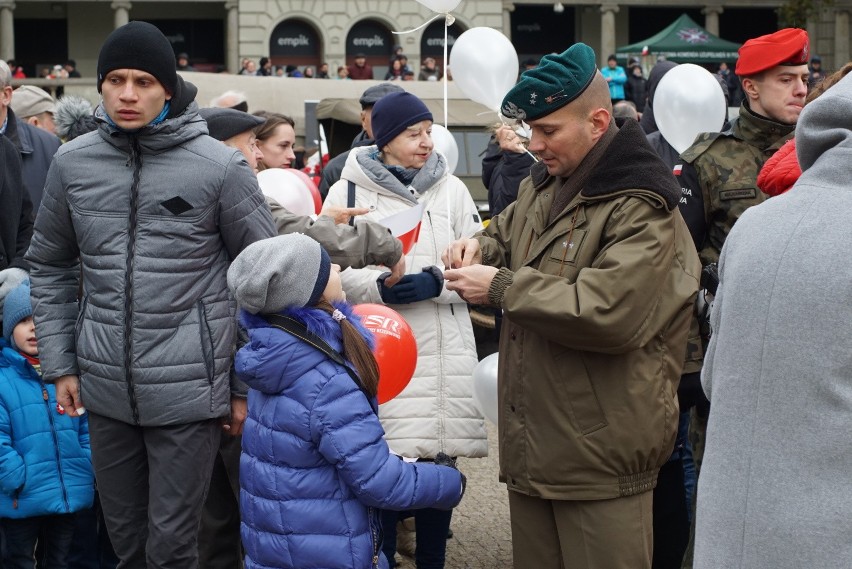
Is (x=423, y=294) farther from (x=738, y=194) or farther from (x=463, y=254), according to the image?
(x=738, y=194)

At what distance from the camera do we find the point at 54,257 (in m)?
4.07

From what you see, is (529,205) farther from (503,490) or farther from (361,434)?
(503,490)

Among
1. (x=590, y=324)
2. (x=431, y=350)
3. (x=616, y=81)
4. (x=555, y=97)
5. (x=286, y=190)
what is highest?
(x=616, y=81)

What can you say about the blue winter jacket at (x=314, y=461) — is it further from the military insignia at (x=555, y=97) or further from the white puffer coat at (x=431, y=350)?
the white puffer coat at (x=431, y=350)

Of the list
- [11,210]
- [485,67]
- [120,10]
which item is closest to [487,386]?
[11,210]

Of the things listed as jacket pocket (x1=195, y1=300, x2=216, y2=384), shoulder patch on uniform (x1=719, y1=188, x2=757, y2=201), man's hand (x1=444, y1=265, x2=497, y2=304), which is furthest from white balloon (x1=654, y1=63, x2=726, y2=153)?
jacket pocket (x1=195, y1=300, x2=216, y2=384)

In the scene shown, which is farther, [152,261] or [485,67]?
[485,67]

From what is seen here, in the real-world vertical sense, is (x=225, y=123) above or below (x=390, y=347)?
above

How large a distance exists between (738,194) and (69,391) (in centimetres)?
240

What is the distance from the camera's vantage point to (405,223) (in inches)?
185

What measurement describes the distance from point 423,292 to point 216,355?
1.05 m

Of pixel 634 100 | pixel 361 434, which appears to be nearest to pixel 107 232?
pixel 361 434

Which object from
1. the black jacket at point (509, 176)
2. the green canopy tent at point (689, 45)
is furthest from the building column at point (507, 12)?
the black jacket at point (509, 176)

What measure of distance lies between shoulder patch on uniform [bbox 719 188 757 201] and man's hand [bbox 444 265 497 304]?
1242mm
